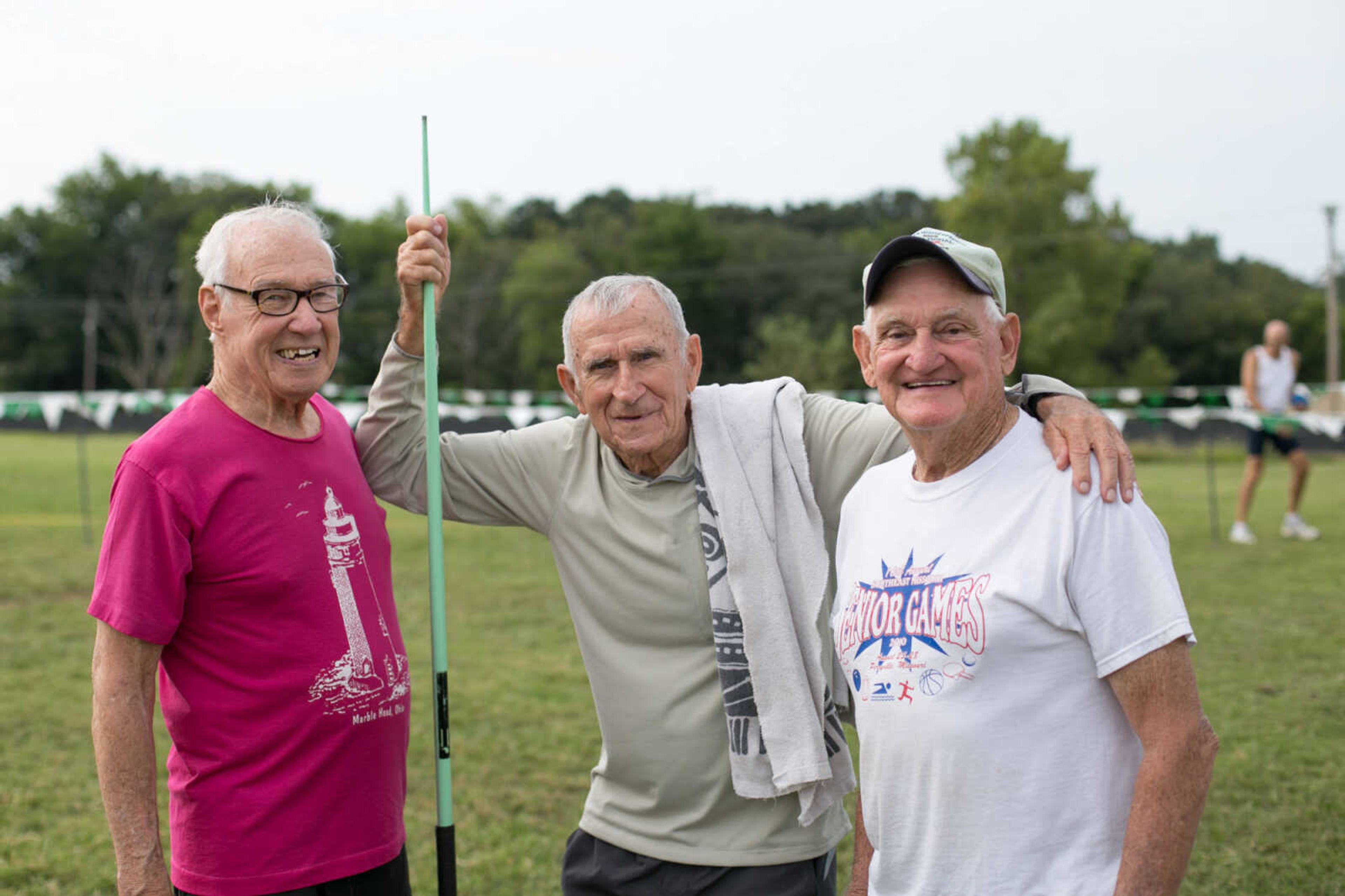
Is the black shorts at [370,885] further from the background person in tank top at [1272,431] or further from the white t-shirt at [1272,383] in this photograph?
the white t-shirt at [1272,383]

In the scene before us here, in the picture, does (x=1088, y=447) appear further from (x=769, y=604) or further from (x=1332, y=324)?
(x=1332, y=324)

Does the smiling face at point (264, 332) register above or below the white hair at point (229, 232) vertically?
below

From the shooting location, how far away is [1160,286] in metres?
55.2

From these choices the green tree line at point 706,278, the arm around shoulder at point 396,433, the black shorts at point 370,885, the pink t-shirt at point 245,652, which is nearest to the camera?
the pink t-shirt at point 245,652

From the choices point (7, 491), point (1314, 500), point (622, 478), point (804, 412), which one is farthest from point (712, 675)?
point (7, 491)

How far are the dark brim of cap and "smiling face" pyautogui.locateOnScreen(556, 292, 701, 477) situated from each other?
573 millimetres

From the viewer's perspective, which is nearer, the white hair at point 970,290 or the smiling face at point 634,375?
the white hair at point 970,290

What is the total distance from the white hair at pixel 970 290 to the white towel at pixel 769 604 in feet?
1.73

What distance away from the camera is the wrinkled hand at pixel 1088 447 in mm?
1753

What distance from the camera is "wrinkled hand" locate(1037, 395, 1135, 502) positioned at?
1753 mm

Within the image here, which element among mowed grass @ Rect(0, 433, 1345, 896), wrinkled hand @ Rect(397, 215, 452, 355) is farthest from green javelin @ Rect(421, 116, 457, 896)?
mowed grass @ Rect(0, 433, 1345, 896)

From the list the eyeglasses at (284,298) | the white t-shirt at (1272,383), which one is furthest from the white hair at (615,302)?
the white t-shirt at (1272,383)

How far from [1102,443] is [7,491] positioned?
1940 cm

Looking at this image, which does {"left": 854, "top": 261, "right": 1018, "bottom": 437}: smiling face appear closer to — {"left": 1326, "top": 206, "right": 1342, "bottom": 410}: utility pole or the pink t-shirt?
the pink t-shirt
